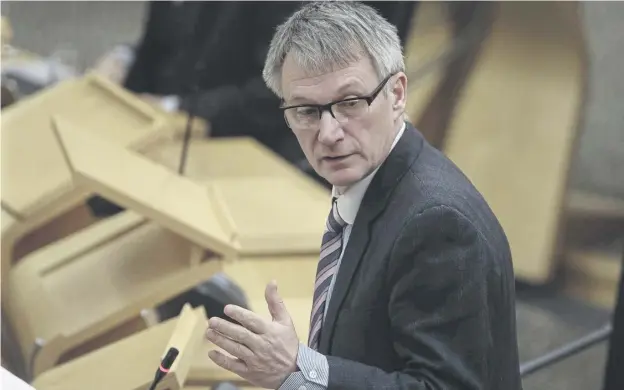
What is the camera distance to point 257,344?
2.34ft

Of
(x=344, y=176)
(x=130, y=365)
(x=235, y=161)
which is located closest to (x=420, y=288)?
(x=344, y=176)

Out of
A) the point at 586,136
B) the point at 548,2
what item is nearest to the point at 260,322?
the point at 548,2

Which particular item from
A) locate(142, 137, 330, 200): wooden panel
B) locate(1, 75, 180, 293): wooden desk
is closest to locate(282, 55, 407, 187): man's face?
locate(1, 75, 180, 293): wooden desk

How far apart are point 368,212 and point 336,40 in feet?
0.57

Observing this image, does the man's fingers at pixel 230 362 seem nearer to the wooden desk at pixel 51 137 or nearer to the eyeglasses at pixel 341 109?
the eyeglasses at pixel 341 109

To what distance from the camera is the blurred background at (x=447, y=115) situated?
1310 mm

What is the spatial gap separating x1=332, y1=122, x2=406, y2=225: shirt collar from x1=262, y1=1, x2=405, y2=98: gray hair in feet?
0.31

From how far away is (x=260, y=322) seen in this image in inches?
28.2

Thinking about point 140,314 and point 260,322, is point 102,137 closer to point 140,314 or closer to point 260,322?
point 140,314

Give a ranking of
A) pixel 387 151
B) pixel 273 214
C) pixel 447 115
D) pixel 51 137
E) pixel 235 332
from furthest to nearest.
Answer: pixel 447 115, pixel 273 214, pixel 51 137, pixel 387 151, pixel 235 332

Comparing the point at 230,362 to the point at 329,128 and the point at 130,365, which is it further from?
the point at 130,365

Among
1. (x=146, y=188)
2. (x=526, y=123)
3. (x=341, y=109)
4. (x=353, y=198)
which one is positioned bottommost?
(x=526, y=123)

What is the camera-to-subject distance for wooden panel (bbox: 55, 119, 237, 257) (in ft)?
3.58

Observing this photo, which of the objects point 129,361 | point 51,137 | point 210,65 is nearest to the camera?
point 129,361
